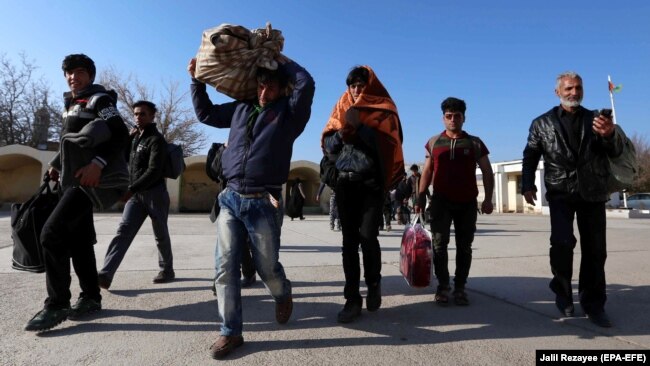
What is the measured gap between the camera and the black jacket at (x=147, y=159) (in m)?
4.06

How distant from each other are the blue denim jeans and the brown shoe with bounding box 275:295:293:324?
18 cm

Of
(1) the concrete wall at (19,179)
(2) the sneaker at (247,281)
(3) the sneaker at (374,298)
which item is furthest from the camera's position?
(1) the concrete wall at (19,179)

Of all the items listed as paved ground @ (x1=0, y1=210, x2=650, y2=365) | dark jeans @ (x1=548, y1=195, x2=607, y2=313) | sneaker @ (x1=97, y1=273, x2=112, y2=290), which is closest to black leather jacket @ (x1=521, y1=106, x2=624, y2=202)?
dark jeans @ (x1=548, y1=195, x2=607, y2=313)

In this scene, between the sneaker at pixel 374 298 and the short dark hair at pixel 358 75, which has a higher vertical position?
the short dark hair at pixel 358 75

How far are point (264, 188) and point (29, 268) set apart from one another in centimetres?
203

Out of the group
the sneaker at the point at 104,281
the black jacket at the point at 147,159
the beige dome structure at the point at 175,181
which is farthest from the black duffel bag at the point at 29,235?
the beige dome structure at the point at 175,181

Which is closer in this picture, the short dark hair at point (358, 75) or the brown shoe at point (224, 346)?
the brown shoe at point (224, 346)

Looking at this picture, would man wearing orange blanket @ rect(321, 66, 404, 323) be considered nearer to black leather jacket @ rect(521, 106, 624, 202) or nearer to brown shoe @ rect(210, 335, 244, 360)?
brown shoe @ rect(210, 335, 244, 360)

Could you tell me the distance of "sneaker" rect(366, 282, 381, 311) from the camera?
10.3 ft

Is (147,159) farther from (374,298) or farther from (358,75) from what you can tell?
(374,298)

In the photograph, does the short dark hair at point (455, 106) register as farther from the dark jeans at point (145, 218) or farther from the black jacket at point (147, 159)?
the dark jeans at point (145, 218)

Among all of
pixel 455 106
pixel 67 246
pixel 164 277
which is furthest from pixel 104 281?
pixel 455 106

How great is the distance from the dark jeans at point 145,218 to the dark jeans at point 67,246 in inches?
28.3

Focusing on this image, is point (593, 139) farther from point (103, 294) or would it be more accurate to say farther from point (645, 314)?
point (103, 294)
